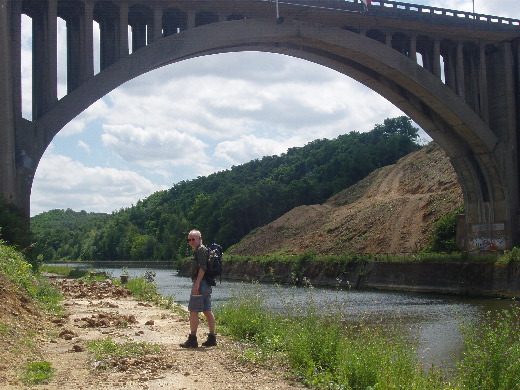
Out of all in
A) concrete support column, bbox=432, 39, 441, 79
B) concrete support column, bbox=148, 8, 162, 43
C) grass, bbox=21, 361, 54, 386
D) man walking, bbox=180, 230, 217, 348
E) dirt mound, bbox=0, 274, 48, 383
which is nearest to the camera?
grass, bbox=21, 361, 54, 386

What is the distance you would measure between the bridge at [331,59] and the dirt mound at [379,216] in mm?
11811

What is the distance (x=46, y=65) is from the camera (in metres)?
19.8

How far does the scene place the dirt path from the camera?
6117 millimetres

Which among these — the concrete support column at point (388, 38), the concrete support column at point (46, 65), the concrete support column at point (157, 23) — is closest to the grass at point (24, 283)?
the concrete support column at point (46, 65)

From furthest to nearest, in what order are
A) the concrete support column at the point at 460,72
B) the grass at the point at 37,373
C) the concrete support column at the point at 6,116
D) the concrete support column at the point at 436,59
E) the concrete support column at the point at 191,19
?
the concrete support column at the point at 460,72
the concrete support column at the point at 436,59
the concrete support column at the point at 191,19
the concrete support column at the point at 6,116
the grass at the point at 37,373

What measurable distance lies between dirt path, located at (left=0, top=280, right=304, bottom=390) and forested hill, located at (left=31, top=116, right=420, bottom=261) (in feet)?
174

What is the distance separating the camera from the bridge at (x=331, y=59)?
1933 cm

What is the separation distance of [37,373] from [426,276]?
2576 centimetres

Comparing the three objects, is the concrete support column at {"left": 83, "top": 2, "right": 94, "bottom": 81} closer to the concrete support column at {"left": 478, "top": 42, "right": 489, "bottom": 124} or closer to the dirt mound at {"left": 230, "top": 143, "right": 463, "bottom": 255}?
the concrete support column at {"left": 478, "top": 42, "right": 489, "bottom": 124}

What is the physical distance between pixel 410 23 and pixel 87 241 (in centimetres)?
14820

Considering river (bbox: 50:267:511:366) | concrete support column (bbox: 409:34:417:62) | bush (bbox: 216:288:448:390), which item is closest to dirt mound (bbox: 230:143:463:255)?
river (bbox: 50:267:511:366)

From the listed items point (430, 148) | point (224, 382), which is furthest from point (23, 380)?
point (430, 148)

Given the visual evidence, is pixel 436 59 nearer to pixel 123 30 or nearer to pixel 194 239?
pixel 123 30

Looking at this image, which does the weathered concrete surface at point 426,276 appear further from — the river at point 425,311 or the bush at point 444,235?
the bush at point 444,235
